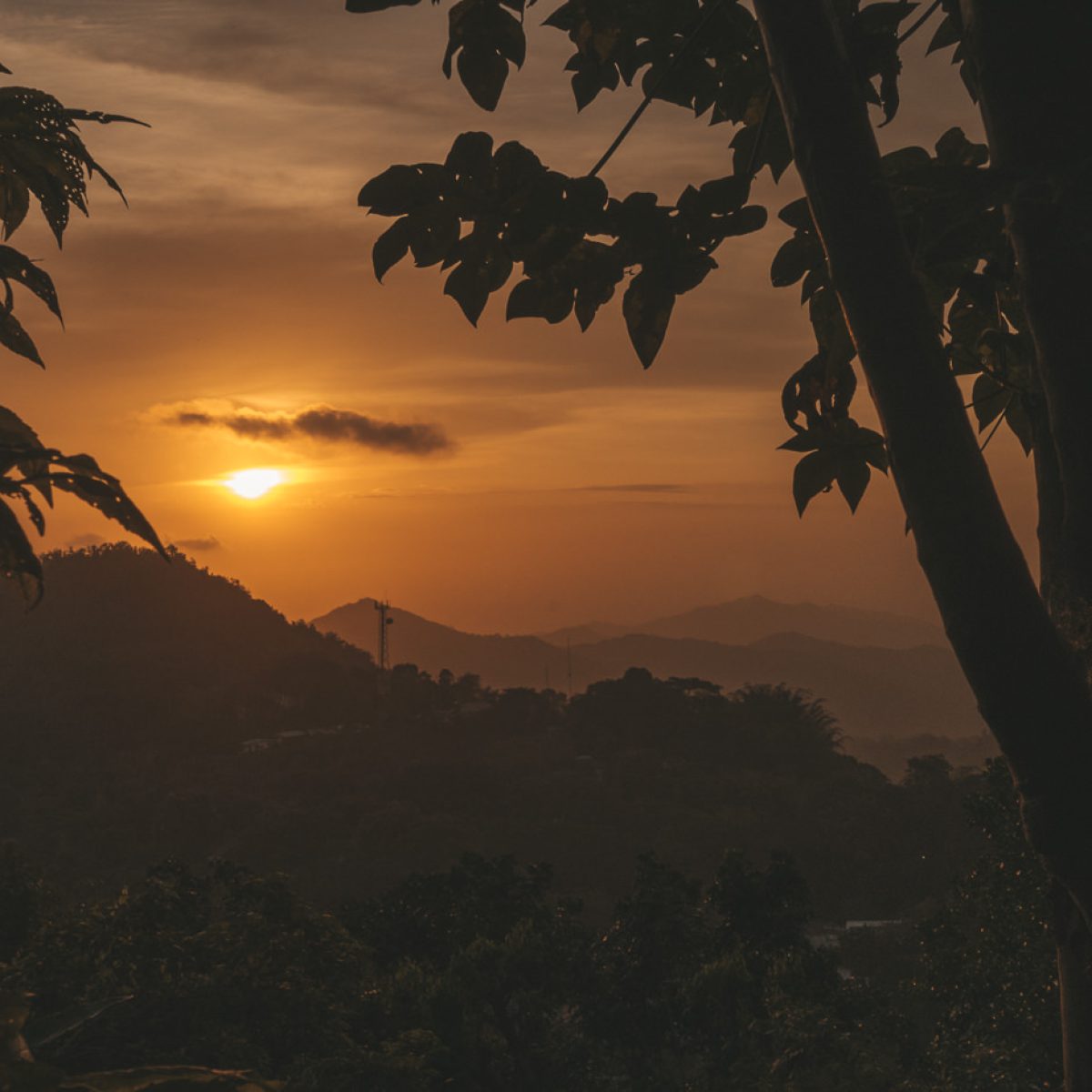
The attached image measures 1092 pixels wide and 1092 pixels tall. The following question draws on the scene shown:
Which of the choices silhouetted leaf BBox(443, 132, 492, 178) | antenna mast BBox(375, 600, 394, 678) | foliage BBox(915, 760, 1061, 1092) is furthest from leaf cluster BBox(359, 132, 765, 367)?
antenna mast BBox(375, 600, 394, 678)

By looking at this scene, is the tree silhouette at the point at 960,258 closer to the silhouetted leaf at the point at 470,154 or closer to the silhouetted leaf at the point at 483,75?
the silhouetted leaf at the point at 470,154

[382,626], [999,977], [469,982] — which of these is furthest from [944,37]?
[382,626]

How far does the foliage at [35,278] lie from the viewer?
5.98 feet

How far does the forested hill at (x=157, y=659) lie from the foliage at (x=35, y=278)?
101548mm

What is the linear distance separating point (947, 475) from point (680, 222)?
99cm

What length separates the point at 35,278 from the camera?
7.80ft

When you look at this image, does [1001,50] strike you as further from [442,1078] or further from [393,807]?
[393,807]

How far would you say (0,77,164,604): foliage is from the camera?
1.82m

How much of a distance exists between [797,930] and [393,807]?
5375 cm

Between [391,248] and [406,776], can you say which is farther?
[406,776]

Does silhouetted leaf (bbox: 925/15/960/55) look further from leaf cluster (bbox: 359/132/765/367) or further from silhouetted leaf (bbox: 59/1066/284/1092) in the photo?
silhouetted leaf (bbox: 59/1066/284/1092)

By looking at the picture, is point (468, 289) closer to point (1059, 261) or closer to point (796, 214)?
point (796, 214)

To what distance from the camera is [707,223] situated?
108 inches

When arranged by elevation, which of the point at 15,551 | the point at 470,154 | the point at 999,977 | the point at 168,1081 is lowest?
the point at 999,977
